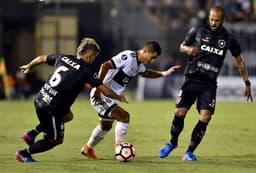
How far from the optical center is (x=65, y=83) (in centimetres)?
1078

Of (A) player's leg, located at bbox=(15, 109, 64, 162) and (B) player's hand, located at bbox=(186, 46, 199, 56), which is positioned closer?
(A) player's leg, located at bbox=(15, 109, 64, 162)

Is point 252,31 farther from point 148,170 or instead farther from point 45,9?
point 148,170

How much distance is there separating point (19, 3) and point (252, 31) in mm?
10122

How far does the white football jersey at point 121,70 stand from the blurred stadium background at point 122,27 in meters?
19.4

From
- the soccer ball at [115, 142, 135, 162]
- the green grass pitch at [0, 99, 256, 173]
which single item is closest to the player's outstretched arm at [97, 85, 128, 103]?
the green grass pitch at [0, 99, 256, 173]

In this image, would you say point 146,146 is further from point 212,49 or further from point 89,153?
point 212,49

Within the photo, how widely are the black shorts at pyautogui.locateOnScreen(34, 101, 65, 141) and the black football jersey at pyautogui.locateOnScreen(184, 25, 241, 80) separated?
2328 mm

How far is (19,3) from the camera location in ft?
114

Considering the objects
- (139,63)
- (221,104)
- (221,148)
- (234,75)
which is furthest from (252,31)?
(139,63)

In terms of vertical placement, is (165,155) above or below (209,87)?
below

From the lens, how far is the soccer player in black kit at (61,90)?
1077cm

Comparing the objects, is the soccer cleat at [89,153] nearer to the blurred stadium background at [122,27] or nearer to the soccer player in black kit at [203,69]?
the soccer player in black kit at [203,69]

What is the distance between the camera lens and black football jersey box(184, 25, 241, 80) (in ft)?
39.0

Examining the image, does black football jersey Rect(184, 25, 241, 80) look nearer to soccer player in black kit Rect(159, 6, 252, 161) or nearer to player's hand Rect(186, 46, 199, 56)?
soccer player in black kit Rect(159, 6, 252, 161)
